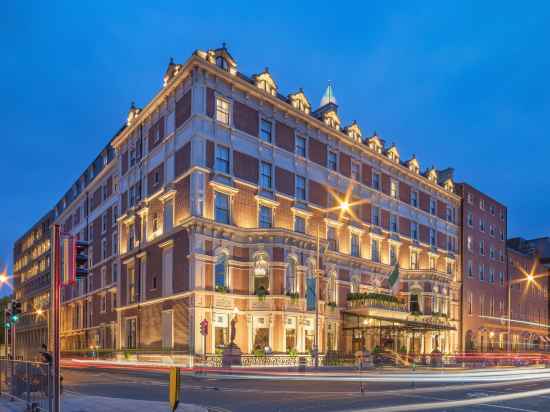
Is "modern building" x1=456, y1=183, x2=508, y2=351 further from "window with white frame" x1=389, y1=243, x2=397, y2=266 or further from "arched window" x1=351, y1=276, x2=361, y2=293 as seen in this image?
"arched window" x1=351, y1=276, x2=361, y2=293

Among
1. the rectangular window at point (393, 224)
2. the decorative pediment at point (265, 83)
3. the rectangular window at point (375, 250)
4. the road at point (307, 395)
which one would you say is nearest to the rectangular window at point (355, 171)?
the rectangular window at point (375, 250)

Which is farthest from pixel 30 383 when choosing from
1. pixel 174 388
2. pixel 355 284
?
pixel 355 284

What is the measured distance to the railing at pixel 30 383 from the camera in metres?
13.3

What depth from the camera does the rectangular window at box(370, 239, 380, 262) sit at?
178ft

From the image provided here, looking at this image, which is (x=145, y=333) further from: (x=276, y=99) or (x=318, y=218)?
(x=276, y=99)

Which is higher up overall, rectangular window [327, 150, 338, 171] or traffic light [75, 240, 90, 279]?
rectangular window [327, 150, 338, 171]

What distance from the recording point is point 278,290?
128ft

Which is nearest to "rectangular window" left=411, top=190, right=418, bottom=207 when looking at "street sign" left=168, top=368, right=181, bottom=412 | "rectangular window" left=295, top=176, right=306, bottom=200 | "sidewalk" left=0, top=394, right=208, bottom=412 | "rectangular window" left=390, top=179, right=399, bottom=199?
"rectangular window" left=390, top=179, right=399, bottom=199

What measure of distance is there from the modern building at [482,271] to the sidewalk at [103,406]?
57.4 m

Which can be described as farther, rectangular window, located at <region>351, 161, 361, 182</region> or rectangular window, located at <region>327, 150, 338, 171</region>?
rectangular window, located at <region>351, 161, 361, 182</region>

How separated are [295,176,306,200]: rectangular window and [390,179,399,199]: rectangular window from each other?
15.0 m

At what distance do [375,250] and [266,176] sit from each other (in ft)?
56.9

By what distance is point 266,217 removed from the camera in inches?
1673

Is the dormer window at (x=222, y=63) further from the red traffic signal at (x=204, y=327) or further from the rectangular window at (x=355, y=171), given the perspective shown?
the red traffic signal at (x=204, y=327)
